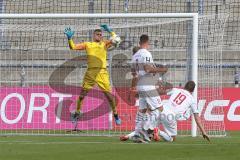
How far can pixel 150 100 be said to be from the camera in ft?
50.3

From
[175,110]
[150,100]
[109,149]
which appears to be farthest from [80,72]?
[109,149]

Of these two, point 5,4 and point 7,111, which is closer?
point 7,111

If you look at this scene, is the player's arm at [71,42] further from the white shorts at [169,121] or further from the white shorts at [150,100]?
the white shorts at [169,121]

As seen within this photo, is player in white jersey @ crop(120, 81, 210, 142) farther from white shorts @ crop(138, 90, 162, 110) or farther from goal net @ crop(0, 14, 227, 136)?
goal net @ crop(0, 14, 227, 136)

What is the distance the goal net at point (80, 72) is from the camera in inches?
742

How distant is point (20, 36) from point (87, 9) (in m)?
3.72

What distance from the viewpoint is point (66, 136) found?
58.0 feet

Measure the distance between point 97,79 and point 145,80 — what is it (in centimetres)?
343

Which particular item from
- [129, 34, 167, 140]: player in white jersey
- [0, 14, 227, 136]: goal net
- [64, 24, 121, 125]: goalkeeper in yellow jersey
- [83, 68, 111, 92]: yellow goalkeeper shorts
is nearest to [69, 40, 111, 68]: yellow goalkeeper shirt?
[64, 24, 121, 125]: goalkeeper in yellow jersey

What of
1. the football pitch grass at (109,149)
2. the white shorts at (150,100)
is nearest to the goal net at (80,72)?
the football pitch grass at (109,149)

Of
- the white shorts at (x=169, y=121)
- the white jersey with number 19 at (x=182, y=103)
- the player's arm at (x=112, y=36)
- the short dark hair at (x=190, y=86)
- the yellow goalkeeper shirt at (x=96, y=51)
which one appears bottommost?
the white shorts at (x=169, y=121)

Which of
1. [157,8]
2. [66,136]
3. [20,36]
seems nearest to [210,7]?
[157,8]

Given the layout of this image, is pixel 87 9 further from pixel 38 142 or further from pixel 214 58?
pixel 38 142

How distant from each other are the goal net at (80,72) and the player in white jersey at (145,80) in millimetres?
3128
